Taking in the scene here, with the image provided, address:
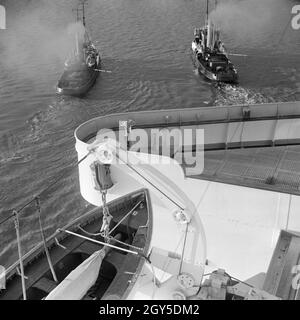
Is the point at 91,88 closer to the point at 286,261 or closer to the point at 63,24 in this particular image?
the point at 63,24

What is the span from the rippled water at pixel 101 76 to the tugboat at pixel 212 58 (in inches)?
36.2

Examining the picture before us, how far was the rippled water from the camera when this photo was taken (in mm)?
21984

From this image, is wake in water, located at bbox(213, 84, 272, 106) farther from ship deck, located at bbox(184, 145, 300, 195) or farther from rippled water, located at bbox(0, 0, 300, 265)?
ship deck, located at bbox(184, 145, 300, 195)

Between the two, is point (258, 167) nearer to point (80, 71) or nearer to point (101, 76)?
point (80, 71)

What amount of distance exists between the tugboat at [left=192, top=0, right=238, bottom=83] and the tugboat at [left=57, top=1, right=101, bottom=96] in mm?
9511

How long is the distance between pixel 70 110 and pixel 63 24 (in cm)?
2134

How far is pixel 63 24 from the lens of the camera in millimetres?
47906

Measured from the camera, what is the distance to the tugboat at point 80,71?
33.0m

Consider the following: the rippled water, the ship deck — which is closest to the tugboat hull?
the rippled water

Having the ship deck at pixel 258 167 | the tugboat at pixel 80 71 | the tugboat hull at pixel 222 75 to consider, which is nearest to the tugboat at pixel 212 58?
the tugboat hull at pixel 222 75

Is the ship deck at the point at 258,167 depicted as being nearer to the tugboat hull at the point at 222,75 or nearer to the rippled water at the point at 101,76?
the rippled water at the point at 101,76

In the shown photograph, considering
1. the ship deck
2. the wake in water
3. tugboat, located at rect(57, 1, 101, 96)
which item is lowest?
the wake in water

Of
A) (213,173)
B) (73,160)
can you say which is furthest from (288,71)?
(213,173)

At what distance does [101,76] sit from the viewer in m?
36.9
